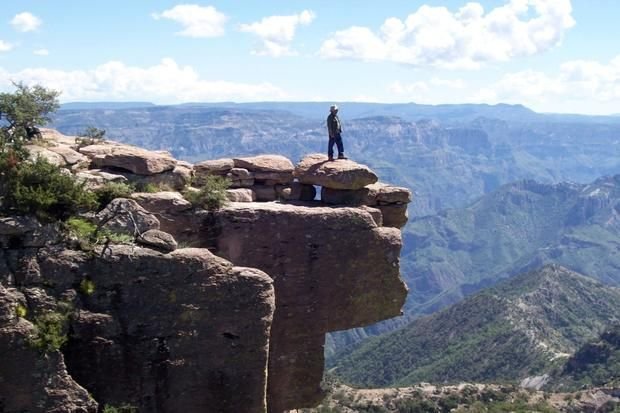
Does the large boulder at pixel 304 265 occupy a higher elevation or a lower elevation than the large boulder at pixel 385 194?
lower

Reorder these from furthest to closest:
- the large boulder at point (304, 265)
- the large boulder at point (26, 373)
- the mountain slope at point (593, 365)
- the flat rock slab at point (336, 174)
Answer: the mountain slope at point (593, 365) → the flat rock slab at point (336, 174) → the large boulder at point (304, 265) → the large boulder at point (26, 373)

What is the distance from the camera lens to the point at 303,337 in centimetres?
2759

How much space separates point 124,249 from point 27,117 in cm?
988

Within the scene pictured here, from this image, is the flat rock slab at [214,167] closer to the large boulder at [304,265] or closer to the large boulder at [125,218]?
the large boulder at [304,265]

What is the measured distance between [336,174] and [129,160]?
30.1 ft

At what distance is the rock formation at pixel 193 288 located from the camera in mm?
19094

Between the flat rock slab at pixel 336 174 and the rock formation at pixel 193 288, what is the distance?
73mm

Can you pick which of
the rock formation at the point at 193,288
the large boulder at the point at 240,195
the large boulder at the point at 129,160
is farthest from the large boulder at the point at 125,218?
the large boulder at the point at 240,195

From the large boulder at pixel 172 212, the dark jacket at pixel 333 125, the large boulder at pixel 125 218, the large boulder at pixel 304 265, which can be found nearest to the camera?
the large boulder at pixel 125 218

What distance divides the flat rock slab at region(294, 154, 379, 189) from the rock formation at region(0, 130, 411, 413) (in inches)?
2.9

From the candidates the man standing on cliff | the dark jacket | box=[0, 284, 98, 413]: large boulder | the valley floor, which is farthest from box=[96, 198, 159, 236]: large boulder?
the valley floor

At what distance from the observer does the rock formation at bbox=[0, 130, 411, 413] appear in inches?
752

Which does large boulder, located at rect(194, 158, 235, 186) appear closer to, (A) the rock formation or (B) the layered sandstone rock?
(A) the rock formation

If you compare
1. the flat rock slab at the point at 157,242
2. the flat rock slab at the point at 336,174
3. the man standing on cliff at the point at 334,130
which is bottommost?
the flat rock slab at the point at 157,242
